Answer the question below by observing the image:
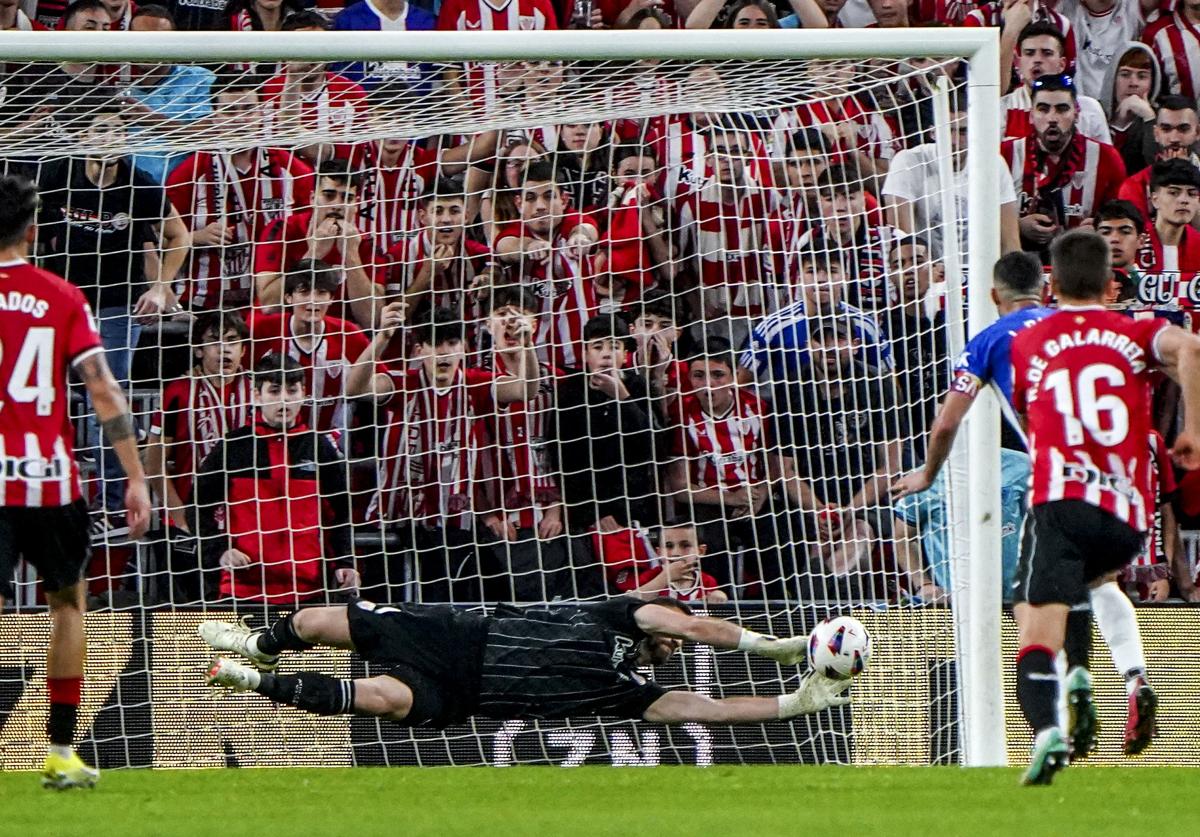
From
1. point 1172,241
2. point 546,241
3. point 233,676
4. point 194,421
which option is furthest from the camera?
point 1172,241

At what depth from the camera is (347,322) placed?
1009cm

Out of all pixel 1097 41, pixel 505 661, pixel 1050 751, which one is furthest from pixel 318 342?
pixel 1097 41

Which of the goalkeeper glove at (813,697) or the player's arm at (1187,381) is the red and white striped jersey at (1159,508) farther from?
the player's arm at (1187,381)

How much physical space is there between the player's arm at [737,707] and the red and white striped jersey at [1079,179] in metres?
4.09

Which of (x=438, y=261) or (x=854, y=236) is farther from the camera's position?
(x=438, y=261)

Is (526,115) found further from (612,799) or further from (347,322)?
(612,799)

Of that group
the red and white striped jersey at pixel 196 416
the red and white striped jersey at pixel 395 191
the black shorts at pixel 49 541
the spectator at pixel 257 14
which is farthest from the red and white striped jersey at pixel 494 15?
the black shorts at pixel 49 541

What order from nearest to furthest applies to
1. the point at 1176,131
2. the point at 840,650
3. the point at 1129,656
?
the point at 1129,656 → the point at 840,650 → the point at 1176,131

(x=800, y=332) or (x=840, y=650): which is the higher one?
(x=800, y=332)

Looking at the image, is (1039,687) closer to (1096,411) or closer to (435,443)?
(1096,411)

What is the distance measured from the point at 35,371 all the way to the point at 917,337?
413cm

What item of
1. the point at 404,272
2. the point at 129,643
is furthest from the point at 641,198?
the point at 129,643

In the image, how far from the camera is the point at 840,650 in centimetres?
875

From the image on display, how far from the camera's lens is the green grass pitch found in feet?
18.9
